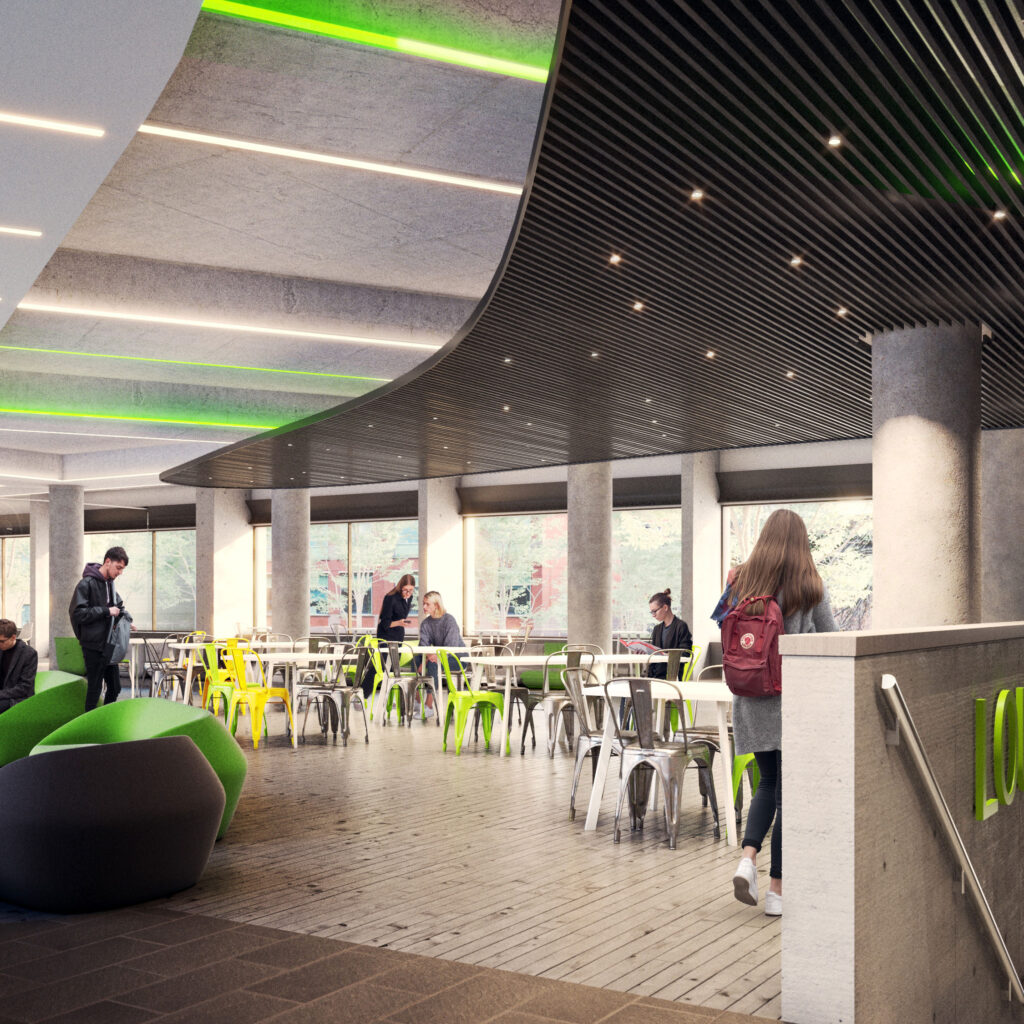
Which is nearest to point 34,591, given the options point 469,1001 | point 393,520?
point 393,520

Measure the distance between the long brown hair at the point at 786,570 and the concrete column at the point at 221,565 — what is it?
734 inches

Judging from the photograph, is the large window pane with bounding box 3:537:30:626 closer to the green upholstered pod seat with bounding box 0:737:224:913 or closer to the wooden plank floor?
the wooden plank floor

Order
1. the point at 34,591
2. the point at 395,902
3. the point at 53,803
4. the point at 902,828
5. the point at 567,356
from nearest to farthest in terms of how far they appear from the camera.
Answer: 1. the point at 902,828
2. the point at 53,803
3. the point at 395,902
4. the point at 567,356
5. the point at 34,591

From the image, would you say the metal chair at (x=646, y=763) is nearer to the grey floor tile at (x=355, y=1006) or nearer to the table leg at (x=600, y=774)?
the table leg at (x=600, y=774)

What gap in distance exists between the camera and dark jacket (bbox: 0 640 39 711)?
669 cm

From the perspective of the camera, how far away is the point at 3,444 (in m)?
19.5

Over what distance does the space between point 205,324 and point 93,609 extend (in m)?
3.41

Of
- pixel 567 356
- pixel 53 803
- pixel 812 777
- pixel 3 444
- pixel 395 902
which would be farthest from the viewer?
pixel 3 444

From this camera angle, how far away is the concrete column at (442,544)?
2070 centimetres

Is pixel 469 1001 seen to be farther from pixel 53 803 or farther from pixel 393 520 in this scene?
pixel 393 520

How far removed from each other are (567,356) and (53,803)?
5.93 m

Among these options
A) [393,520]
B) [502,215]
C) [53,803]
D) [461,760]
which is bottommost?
[461,760]

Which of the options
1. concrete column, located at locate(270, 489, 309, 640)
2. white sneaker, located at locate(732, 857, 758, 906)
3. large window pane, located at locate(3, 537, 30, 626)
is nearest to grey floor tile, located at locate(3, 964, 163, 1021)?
white sneaker, located at locate(732, 857, 758, 906)

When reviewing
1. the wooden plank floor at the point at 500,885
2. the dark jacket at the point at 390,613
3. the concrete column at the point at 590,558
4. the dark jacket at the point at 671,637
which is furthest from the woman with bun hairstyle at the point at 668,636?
the concrete column at the point at 590,558
